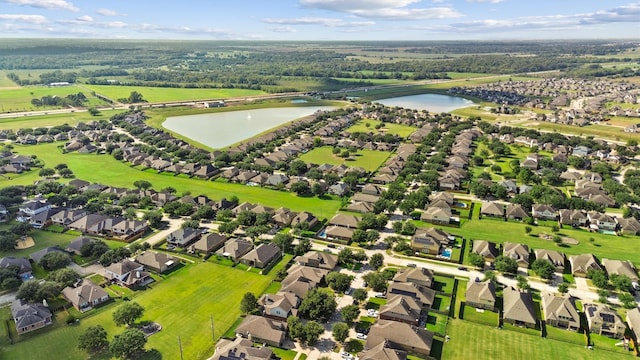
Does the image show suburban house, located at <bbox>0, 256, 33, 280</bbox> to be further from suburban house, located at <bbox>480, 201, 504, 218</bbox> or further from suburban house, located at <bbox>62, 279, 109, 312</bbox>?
suburban house, located at <bbox>480, 201, 504, 218</bbox>

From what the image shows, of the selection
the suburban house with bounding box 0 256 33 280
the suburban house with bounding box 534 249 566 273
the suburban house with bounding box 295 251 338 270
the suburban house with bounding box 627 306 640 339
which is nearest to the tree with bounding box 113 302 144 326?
the suburban house with bounding box 0 256 33 280

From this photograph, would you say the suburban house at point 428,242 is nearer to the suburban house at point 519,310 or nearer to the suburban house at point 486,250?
the suburban house at point 486,250

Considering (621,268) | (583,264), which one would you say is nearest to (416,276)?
(583,264)

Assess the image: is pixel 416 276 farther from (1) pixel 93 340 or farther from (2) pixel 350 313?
(1) pixel 93 340

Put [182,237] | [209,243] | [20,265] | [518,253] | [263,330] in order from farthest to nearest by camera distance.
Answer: [182,237] < [209,243] < [518,253] < [20,265] < [263,330]

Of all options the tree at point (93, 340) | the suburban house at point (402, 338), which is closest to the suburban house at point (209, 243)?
the tree at point (93, 340)

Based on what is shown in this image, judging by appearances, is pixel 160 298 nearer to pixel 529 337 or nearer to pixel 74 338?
pixel 74 338
